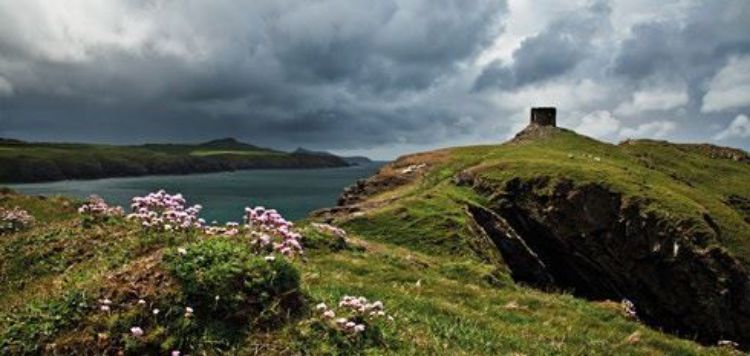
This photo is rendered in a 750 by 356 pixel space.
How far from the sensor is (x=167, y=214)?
16.5m

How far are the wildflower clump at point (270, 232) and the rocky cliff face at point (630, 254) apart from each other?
34256 mm

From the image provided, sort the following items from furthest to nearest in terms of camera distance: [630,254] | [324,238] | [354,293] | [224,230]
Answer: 1. [630,254]
2. [324,238]
3. [354,293]
4. [224,230]

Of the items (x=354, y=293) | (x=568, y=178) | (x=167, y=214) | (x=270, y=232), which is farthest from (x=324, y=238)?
(x=568, y=178)

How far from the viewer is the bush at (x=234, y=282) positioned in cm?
1160

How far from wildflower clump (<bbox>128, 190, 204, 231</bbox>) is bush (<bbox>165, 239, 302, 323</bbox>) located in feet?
12.6

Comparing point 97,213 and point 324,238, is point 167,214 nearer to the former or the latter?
point 97,213

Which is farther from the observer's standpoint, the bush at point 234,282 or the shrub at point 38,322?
the bush at point 234,282

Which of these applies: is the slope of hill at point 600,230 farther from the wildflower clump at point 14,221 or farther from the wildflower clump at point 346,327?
the wildflower clump at point 346,327

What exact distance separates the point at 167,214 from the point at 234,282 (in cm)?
537

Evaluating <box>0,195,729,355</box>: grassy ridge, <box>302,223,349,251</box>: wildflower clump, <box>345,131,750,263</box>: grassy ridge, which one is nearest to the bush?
<box>0,195,729,355</box>: grassy ridge

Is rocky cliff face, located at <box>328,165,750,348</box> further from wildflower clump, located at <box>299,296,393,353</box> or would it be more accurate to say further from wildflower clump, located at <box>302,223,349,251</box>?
wildflower clump, located at <box>299,296,393,353</box>

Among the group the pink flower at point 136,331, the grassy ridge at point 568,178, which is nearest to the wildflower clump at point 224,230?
the pink flower at point 136,331

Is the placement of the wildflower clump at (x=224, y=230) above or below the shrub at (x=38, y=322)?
above

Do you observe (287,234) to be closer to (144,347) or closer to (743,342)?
(144,347)
